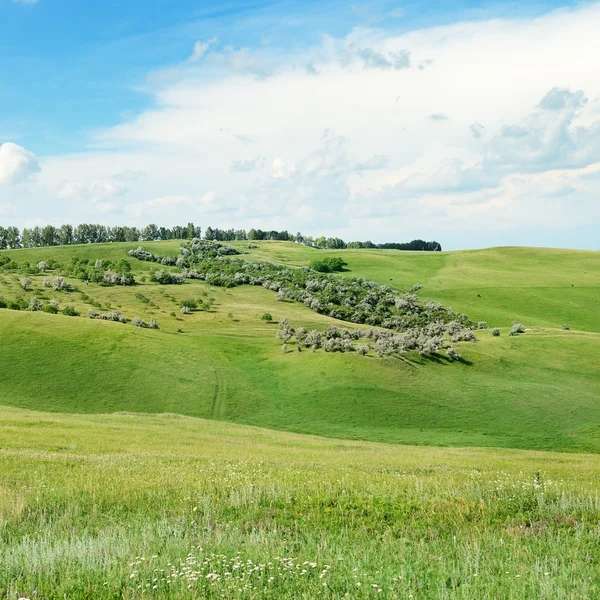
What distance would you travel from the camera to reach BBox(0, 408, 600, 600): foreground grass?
884cm

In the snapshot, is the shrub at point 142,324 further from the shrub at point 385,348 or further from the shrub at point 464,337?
the shrub at point 464,337

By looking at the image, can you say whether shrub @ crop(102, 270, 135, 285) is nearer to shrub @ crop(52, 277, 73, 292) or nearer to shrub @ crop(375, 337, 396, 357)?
shrub @ crop(52, 277, 73, 292)

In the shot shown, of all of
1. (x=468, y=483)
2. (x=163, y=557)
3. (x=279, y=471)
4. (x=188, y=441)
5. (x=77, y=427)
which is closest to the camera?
Result: (x=163, y=557)

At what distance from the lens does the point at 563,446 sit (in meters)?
57.1

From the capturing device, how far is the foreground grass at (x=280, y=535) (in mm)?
8836

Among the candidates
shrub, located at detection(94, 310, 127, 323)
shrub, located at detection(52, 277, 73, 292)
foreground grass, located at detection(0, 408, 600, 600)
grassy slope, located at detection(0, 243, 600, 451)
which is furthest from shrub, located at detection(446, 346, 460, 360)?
shrub, located at detection(52, 277, 73, 292)

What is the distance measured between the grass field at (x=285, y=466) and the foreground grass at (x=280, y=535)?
0.05 metres

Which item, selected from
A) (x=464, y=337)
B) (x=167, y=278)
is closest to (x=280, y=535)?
(x=464, y=337)

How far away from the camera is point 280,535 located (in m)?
11.6

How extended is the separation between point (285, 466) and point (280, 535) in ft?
37.1

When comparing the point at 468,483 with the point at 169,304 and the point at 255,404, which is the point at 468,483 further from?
the point at 169,304

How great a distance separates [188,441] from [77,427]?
8124 mm

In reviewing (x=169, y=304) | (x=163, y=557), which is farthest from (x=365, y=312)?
(x=163, y=557)

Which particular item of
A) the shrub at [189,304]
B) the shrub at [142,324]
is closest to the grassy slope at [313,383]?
the shrub at [142,324]
